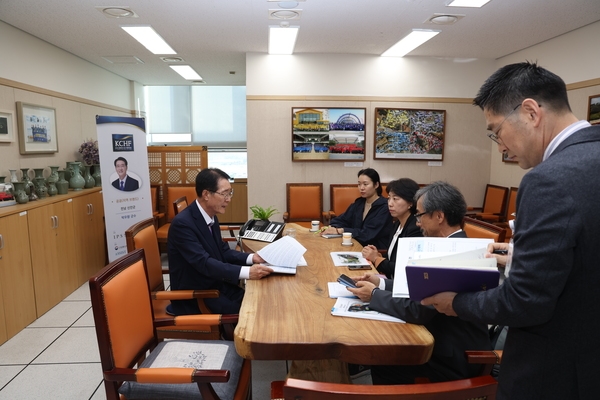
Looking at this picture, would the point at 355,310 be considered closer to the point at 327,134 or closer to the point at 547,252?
the point at 547,252

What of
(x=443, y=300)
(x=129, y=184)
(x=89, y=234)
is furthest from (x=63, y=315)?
(x=443, y=300)

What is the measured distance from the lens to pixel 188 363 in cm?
179

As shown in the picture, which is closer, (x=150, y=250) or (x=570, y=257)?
(x=570, y=257)

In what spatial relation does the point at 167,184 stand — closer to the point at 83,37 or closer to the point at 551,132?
the point at 83,37

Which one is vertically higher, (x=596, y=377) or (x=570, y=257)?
(x=570, y=257)

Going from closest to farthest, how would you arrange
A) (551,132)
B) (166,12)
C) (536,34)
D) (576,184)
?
(576,184) < (551,132) < (166,12) < (536,34)

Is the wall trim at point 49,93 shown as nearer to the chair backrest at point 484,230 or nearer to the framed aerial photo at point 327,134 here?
the framed aerial photo at point 327,134

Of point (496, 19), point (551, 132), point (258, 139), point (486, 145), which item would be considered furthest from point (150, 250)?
point (486, 145)

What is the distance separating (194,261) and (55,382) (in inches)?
55.4

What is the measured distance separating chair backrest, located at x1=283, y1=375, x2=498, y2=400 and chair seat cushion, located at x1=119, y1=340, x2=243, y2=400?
30.0 inches

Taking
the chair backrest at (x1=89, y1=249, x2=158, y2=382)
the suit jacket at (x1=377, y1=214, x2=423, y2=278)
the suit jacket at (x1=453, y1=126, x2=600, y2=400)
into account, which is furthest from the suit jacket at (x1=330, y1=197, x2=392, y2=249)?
the suit jacket at (x1=453, y1=126, x2=600, y2=400)

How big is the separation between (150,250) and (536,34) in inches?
196

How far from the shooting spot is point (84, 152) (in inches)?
213

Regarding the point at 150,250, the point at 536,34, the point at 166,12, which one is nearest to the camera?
the point at 150,250
